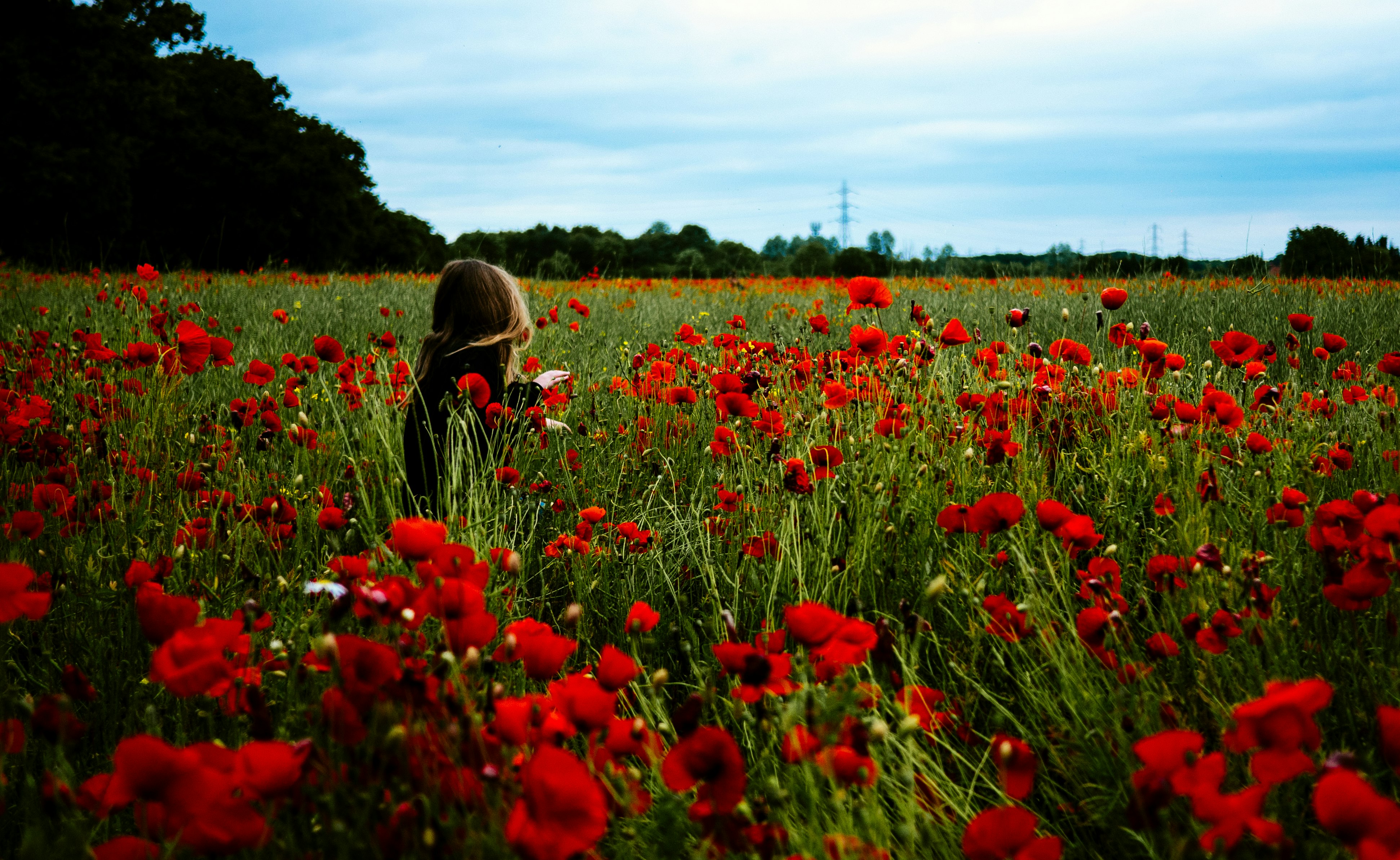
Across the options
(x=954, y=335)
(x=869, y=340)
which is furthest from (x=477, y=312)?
(x=954, y=335)

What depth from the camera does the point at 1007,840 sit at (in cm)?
86

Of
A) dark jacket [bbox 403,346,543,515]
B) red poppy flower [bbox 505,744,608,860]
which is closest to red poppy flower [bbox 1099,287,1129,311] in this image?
dark jacket [bbox 403,346,543,515]

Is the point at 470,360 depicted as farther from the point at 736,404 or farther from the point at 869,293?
the point at 869,293

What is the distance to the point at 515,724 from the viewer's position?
89 cm

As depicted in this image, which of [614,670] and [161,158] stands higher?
[161,158]

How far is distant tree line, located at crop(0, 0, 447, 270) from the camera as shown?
1888 cm

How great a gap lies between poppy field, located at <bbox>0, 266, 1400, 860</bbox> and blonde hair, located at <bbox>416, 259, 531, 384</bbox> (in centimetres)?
32

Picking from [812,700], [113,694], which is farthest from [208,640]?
[113,694]

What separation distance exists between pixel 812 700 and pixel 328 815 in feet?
1.82

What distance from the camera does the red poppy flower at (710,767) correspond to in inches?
35.0

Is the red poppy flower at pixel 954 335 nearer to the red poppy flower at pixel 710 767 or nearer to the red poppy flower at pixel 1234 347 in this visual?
the red poppy flower at pixel 1234 347

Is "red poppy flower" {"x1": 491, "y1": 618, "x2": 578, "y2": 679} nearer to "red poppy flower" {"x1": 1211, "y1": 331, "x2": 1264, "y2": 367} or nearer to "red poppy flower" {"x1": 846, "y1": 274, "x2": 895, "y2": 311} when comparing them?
"red poppy flower" {"x1": 846, "y1": 274, "x2": 895, "y2": 311}

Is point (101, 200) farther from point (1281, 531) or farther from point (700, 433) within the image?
point (1281, 531)

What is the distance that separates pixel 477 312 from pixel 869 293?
5.81 ft
